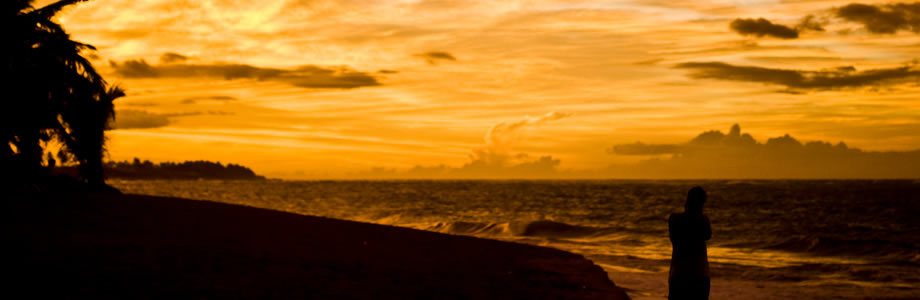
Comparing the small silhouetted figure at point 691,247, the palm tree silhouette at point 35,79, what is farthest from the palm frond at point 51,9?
the small silhouetted figure at point 691,247

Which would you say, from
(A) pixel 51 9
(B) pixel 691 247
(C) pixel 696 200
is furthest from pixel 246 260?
(A) pixel 51 9

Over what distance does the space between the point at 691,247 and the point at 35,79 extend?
66.4 ft

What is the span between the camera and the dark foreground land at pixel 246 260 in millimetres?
9734

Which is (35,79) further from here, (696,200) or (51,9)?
(696,200)

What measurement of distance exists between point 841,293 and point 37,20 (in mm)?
21772

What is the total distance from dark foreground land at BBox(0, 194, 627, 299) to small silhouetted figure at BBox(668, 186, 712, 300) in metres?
3.76

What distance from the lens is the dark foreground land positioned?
9.73 meters

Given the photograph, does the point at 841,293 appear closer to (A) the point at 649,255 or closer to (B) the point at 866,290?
(B) the point at 866,290

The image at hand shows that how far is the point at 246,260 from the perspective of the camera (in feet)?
40.7

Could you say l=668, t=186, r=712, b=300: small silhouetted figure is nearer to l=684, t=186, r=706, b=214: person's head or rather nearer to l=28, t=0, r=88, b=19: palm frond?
l=684, t=186, r=706, b=214: person's head

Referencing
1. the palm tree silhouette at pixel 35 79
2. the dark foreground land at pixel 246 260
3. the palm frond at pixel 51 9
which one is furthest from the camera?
the palm frond at pixel 51 9

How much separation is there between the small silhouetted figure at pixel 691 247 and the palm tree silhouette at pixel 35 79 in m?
18.3

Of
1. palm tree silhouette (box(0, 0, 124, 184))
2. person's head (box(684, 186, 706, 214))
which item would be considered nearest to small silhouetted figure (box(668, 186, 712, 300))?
person's head (box(684, 186, 706, 214))

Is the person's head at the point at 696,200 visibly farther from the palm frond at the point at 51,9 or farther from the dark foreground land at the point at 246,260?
the palm frond at the point at 51,9
